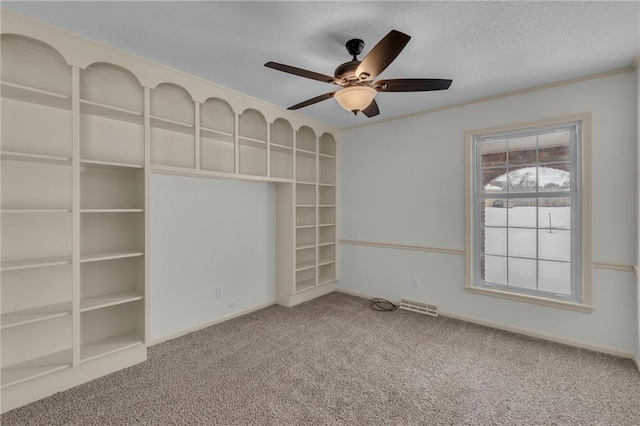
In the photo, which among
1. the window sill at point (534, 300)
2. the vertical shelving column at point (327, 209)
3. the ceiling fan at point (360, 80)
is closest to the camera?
the ceiling fan at point (360, 80)

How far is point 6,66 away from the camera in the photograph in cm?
214

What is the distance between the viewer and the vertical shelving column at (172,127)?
9.53 ft

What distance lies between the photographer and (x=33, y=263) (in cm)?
212

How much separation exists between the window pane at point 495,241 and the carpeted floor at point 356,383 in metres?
0.89

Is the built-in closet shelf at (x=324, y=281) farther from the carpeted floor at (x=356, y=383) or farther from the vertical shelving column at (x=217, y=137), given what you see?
the vertical shelving column at (x=217, y=137)

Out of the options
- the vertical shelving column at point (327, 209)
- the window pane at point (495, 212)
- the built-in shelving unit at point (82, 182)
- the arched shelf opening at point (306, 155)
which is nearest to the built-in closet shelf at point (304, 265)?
the vertical shelving column at point (327, 209)

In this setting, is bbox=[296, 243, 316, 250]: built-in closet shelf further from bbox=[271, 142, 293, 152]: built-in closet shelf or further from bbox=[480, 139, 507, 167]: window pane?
bbox=[480, 139, 507, 167]: window pane

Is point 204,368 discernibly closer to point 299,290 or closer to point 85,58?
point 299,290

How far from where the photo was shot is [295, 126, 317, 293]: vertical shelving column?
172 inches

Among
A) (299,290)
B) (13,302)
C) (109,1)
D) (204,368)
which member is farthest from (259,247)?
(109,1)

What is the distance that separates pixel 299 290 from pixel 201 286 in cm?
131

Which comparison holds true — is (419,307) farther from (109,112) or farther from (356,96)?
(109,112)

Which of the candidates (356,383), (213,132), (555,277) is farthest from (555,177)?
(213,132)

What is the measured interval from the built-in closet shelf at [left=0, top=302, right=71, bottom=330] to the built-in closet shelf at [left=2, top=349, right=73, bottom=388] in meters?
0.35
